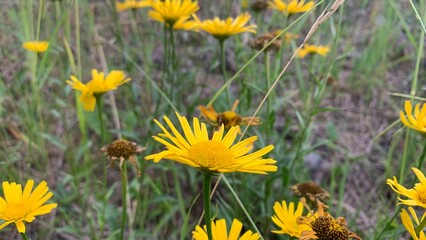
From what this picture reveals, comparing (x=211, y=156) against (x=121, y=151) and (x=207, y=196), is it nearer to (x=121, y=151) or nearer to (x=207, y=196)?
(x=207, y=196)

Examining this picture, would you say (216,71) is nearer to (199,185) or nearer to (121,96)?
(121,96)

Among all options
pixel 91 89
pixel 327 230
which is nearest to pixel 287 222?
pixel 327 230

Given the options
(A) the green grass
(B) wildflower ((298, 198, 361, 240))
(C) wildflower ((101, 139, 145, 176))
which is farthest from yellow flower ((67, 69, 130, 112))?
(B) wildflower ((298, 198, 361, 240))

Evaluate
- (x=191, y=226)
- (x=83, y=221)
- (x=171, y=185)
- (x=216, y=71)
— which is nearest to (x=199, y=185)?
(x=171, y=185)

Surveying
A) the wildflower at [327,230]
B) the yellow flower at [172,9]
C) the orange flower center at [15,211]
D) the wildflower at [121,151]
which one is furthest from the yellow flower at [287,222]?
the yellow flower at [172,9]

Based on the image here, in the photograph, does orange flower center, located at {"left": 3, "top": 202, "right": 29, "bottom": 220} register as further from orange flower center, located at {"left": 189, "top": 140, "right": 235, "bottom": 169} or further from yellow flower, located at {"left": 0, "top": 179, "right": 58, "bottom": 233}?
orange flower center, located at {"left": 189, "top": 140, "right": 235, "bottom": 169}
